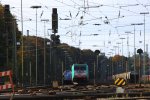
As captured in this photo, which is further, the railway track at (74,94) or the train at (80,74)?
the train at (80,74)

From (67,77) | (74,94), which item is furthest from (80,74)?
(74,94)

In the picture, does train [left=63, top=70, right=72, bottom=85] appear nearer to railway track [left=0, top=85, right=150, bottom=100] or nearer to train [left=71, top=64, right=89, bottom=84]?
train [left=71, top=64, right=89, bottom=84]

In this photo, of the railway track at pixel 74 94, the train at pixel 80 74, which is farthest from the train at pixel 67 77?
the railway track at pixel 74 94

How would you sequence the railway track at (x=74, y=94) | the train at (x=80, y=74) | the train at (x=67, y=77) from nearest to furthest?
the railway track at (x=74, y=94), the train at (x=80, y=74), the train at (x=67, y=77)

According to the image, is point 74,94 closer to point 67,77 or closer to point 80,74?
point 80,74

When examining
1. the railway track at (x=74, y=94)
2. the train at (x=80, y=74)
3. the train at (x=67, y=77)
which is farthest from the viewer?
the train at (x=67, y=77)

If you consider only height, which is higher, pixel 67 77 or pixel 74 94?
pixel 74 94

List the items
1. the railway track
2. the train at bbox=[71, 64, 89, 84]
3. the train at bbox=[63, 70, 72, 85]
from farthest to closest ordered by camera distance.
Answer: the train at bbox=[63, 70, 72, 85], the train at bbox=[71, 64, 89, 84], the railway track

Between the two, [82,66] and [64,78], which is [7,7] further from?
[64,78]

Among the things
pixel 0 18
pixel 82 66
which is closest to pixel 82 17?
pixel 82 66

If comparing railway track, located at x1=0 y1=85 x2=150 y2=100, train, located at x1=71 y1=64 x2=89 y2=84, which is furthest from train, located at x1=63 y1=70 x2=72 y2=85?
railway track, located at x1=0 y1=85 x2=150 y2=100

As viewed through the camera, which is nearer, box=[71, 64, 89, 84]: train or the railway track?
the railway track

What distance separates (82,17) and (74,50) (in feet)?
288

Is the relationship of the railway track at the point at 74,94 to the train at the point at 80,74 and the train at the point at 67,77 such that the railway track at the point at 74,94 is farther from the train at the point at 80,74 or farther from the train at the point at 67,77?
the train at the point at 67,77
